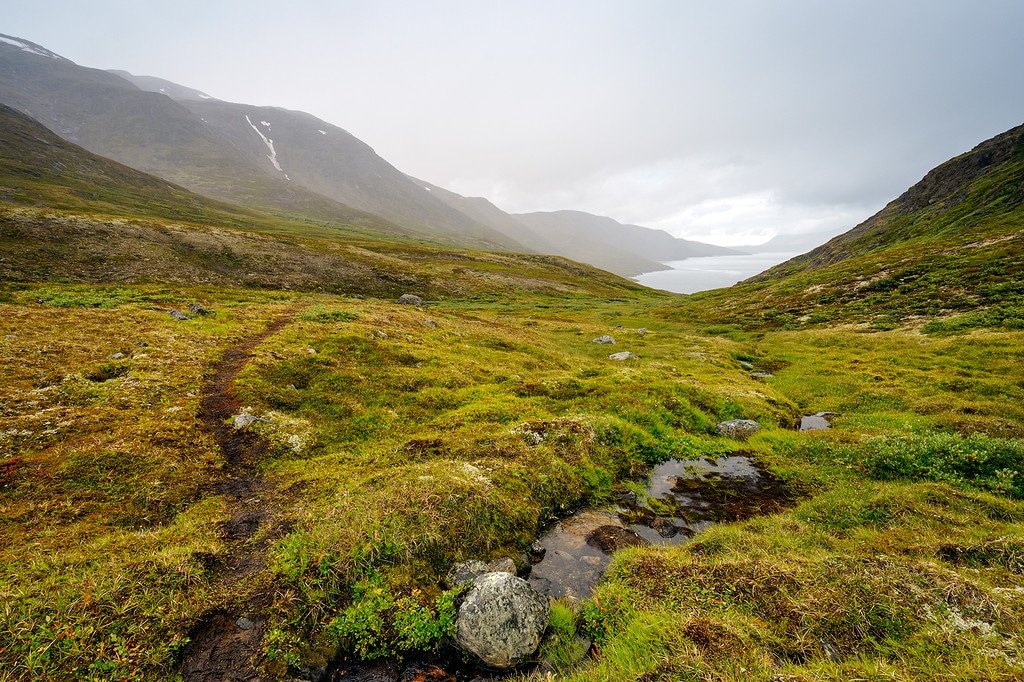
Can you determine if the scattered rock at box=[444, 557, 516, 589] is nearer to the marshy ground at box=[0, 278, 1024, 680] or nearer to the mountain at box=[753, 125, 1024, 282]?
the marshy ground at box=[0, 278, 1024, 680]

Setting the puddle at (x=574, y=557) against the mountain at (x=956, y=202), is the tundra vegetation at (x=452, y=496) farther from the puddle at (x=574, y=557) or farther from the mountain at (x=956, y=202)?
the mountain at (x=956, y=202)

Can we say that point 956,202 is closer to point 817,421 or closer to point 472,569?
point 817,421

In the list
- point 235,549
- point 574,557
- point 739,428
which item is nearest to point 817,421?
point 739,428

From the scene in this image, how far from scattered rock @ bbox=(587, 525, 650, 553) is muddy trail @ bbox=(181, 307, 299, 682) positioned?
8.19m

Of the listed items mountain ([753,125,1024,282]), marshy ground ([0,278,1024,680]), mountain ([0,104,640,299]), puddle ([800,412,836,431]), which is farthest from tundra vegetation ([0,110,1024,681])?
mountain ([753,125,1024,282])

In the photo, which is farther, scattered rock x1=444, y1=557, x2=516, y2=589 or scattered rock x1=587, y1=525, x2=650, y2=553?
scattered rock x1=587, y1=525, x2=650, y2=553

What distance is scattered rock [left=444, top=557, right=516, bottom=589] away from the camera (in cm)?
934

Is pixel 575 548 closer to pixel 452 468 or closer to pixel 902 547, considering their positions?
pixel 452 468

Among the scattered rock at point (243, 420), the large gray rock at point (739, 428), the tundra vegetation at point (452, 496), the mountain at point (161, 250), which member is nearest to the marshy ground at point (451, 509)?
the tundra vegetation at point (452, 496)

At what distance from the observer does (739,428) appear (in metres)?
19.1

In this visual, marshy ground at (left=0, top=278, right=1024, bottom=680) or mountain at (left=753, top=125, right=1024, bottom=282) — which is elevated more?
mountain at (left=753, top=125, right=1024, bottom=282)

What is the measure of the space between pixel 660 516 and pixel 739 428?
351 inches

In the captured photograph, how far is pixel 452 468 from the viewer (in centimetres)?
1281

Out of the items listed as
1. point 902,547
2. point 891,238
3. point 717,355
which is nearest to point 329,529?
point 902,547
